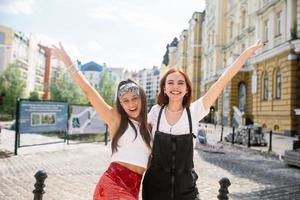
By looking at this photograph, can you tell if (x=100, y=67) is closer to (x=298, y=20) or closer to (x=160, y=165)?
(x=298, y=20)

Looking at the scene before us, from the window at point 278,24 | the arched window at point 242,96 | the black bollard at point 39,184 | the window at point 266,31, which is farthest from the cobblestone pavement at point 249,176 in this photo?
the arched window at point 242,96

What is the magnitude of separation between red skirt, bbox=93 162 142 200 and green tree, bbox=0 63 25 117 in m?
42.2

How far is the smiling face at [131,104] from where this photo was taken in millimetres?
2680

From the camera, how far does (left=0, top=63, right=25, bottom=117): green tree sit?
42.7 metres

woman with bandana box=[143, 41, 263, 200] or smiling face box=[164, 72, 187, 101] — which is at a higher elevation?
smiling face box=[164, 72, 187, 101]

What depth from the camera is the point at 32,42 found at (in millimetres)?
82875

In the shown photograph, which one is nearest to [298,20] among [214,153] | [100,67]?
[214,153]

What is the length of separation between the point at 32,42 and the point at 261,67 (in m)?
68.4

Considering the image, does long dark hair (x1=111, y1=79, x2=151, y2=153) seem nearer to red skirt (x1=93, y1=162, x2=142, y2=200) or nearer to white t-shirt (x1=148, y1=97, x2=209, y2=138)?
white t-shirt (x1=148, y1=97, x2=209, y2=138)

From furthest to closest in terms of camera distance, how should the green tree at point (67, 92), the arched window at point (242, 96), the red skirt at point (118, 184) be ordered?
the arched window at point (242, 96) → the green tree at point (67, 92) → the red skirt at point (118, 184)

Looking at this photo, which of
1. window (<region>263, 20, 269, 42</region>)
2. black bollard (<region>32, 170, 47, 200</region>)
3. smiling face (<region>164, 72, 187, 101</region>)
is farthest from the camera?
window (<region>263, 20, 269, 42</region>)

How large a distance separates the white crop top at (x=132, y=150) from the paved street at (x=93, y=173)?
145 inches

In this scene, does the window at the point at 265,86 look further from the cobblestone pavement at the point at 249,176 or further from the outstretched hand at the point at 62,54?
the outstretched hand at the point at 62,54

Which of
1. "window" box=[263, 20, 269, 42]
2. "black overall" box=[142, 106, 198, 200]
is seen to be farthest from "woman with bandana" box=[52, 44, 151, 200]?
"window" box=[263, 20, 269, 42]
